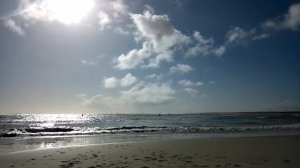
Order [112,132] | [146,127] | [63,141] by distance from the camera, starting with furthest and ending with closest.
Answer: [146,127] → [112,132] → [63,141]

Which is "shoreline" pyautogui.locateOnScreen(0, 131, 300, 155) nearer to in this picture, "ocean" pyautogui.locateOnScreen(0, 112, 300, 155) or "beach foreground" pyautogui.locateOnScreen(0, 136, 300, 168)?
"ocean" pyautogui.locateOnScreen(0, 112, 300, 155)

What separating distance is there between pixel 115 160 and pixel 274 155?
7.37 metres

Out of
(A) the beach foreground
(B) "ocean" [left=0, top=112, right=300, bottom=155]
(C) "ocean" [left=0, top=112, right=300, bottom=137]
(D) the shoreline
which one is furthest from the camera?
(C) "ocean" [left=0, top=112, right=300, bottom=137]

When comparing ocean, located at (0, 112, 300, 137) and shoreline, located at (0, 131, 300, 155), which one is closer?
shoreline, located at (0, 131, 300, 155)

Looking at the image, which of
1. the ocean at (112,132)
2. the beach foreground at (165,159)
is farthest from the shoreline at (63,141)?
the beach foreground at (165,159)

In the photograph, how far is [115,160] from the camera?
539 inches

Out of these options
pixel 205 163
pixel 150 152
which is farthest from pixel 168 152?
pixel 205 163

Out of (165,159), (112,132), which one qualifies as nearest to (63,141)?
(112,132)

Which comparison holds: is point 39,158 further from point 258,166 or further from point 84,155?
point 258,166

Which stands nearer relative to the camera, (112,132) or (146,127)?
(112,132)

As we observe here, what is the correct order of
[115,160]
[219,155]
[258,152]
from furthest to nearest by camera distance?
[258,152], [219,155], [115,160]

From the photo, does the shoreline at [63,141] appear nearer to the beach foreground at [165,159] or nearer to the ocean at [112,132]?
the ocean at [112,132]

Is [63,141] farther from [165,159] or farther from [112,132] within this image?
[165,159]

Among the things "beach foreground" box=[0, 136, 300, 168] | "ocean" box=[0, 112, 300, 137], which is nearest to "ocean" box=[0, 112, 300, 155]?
"ocean" box=[0, 112, 300, 137]
